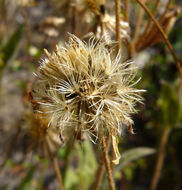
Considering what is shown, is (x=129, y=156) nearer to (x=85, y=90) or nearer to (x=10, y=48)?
(x=85, y=90)

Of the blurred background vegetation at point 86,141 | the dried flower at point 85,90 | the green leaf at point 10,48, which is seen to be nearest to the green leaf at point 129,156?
the blurred background vegetation at point 86,141

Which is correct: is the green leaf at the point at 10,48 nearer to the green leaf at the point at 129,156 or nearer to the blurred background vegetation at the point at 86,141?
the blurred background vegetation at the point at 86,141

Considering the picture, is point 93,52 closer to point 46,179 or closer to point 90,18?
point 90,18

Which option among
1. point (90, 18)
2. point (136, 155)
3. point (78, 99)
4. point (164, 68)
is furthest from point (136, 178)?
point (78, 99)

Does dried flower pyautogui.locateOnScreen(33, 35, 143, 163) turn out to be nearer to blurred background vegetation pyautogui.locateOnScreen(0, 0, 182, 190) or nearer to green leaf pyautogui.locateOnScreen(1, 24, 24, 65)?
blurred background vegetation pyautogui.locateOnScreen(0, 0, 182, 190)

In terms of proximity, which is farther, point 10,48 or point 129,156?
point 10,48

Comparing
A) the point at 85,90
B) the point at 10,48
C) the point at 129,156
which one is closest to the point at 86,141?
the point at 129,156
